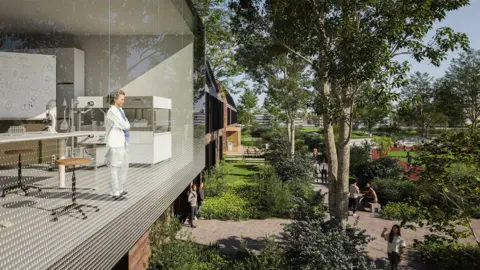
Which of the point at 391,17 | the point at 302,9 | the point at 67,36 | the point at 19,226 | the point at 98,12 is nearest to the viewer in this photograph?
the point at 19,226

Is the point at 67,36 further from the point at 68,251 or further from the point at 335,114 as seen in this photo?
the point at 335,114

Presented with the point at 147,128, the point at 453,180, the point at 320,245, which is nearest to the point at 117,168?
the point at 147,128

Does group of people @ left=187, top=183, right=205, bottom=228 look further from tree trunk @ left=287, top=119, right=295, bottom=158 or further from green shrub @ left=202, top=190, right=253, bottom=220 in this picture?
tree trunk @ left=287, top=119, right=295, bottom=158

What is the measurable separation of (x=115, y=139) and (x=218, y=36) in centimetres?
1871

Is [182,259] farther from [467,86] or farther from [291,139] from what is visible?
[467,86]

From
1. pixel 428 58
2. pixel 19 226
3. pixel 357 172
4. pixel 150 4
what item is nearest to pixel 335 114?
pixel 428 58

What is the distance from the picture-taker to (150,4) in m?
6.67

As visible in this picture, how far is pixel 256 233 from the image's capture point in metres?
13.5

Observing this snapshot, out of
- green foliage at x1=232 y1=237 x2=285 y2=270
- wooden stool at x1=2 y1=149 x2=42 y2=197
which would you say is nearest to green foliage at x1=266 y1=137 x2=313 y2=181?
green foliage at x1=232 y1=237 x2=285 y2=270

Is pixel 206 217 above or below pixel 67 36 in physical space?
below

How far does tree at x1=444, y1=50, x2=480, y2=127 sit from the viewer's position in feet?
197

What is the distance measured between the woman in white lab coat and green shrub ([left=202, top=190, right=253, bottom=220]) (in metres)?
10.8

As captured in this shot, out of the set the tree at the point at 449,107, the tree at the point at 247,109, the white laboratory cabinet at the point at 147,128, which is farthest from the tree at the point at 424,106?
the white laboratory cabinet at the point at 147,128

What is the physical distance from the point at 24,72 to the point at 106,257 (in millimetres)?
2073
